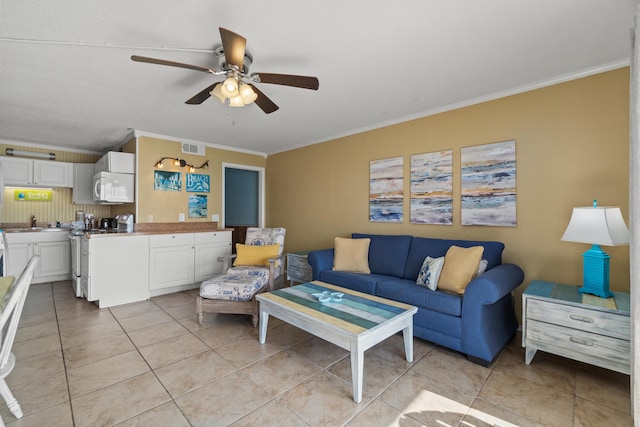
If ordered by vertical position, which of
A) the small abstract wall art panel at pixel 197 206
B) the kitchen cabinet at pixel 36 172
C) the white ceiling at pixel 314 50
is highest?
the white ceiling at pixel 314 50

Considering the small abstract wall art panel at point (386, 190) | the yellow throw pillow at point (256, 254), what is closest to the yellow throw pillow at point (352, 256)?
the small abstract wall art panel at point (386, 190)

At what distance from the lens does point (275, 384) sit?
199 centimetres

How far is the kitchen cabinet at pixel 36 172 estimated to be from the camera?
15.0 ft

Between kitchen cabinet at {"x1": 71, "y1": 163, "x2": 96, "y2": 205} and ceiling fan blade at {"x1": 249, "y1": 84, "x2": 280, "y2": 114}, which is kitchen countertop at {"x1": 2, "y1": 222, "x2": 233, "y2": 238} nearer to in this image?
kitchen cabinet at {"x1": 71, "y1": 163, "x2": 96, "y2": 205}

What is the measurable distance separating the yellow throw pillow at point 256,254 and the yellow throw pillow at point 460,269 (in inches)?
81.9

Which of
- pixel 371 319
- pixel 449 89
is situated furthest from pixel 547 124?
pixel 371 319

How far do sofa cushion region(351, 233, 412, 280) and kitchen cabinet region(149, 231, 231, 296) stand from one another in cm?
250

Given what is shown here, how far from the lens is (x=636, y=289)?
1418 millimetres

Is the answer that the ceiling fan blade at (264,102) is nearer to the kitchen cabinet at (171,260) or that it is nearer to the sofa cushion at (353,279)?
the sofa cushion at (353,279)

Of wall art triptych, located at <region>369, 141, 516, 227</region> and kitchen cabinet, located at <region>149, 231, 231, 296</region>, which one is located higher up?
wall art triptych, located at <region>369, 141, 516, 227</region>

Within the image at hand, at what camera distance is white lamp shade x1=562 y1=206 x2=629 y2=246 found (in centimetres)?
200

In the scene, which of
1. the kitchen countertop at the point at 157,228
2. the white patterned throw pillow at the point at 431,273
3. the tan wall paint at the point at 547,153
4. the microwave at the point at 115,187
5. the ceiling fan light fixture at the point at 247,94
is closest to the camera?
the ceiling fan light fixture at the point at 247,94

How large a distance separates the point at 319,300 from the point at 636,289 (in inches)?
74.2

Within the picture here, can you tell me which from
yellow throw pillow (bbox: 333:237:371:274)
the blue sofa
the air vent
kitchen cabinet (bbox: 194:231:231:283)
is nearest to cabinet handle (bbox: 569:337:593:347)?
the blue sofa
